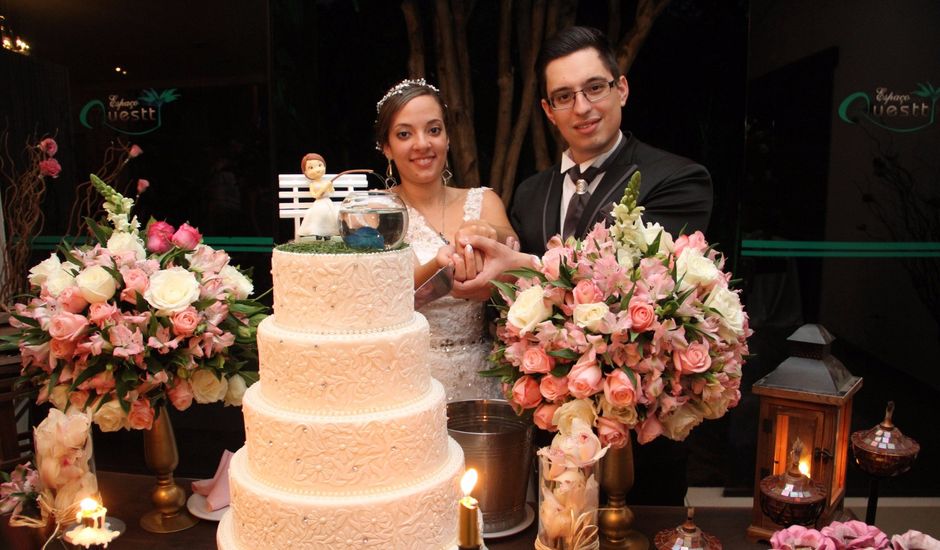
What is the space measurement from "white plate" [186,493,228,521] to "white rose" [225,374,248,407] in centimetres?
34

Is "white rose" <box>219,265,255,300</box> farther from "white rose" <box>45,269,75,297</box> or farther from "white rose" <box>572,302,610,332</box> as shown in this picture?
"white rose" <box>572,302,610,332</box>

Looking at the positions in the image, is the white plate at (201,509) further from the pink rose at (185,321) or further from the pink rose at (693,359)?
the pink rose at (693,359)

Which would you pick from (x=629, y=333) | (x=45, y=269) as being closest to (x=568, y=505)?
(x=629, y=333)

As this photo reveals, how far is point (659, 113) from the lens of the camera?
360 centimetres

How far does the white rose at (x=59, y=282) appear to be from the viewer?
192 centimetres

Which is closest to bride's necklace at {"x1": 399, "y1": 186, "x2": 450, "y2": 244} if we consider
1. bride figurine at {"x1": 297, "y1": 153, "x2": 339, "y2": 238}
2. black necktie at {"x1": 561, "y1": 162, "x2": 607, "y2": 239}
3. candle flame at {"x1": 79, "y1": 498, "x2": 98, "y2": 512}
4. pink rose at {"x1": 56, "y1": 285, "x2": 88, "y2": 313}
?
black necktie at {"x1": 561, "y1": 162, "x2": 607, "y2": 239}

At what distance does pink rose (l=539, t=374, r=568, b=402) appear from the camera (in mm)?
1685

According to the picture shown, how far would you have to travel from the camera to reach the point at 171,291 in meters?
1.89

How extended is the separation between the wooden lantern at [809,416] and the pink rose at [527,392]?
631mm

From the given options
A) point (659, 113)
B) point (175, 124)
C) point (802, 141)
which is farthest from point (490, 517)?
point (175, 124)

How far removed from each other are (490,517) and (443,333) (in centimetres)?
79

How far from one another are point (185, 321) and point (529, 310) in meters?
0.93

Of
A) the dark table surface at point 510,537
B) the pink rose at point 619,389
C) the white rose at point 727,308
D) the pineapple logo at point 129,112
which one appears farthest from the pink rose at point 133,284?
the pineapple logo at point 129,112

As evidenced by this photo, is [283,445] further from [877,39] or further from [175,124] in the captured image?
[877,39]
